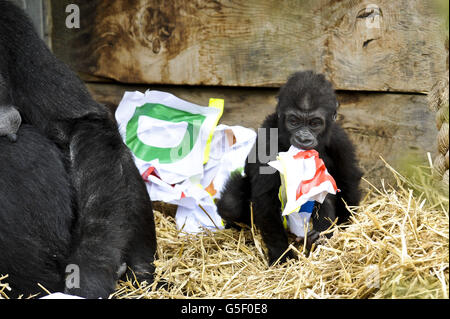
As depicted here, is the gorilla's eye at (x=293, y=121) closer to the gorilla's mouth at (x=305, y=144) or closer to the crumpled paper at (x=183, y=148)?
the gorilla's mouth at (x=305, y=144)

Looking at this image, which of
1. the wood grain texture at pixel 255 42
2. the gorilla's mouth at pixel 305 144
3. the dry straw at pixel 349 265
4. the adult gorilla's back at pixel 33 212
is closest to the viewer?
the dry straw at pixel 349 265

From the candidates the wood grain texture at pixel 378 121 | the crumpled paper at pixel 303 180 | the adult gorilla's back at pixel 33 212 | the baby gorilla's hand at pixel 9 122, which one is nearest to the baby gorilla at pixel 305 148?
the crumpled paper at pixel 303 180

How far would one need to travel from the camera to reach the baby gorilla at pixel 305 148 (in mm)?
2547

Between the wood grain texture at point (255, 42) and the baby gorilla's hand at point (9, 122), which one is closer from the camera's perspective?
the baby gorilla's hand at point (9, 122)

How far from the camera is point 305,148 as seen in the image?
8.28ft

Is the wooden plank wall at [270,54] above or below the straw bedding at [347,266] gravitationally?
above

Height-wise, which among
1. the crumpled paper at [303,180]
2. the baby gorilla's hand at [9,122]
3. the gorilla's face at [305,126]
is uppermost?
the baby gorilla's hand at [9,122]

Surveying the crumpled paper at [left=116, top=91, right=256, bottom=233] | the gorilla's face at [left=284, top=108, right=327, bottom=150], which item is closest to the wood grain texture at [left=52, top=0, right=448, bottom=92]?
the crumpled paper at [left=116, top=91, right=256, bottom=233]

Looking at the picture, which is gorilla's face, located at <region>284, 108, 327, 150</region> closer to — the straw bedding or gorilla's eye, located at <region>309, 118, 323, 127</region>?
gorilla's eye, located at <region>309, 118, 323, 127</region>

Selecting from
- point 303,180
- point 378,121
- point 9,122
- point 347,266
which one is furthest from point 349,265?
point 378,121

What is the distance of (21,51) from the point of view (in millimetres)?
2176

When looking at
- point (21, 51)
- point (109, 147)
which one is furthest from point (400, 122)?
point (21, 51)

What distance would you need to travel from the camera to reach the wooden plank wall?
298 cm
